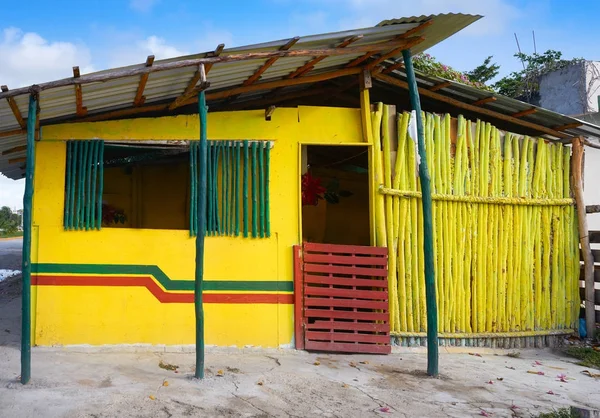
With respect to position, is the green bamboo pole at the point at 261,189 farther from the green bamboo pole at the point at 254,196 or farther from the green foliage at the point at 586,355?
the green foliage at the point at 586,355

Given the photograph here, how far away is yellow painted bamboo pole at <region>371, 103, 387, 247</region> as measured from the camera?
6969mm

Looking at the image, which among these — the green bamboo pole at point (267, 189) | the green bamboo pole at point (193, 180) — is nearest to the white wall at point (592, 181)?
the green bamboo pole at point (267, 189)

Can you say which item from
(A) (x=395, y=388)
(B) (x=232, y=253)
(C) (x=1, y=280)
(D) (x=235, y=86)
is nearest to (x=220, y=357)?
(B) (x=232, y=253)

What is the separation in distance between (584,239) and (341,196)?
4.26 meters

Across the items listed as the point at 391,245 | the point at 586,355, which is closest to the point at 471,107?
the point at 391,245

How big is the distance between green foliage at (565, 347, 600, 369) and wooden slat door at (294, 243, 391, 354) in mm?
2607

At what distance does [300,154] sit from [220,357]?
2698 mm

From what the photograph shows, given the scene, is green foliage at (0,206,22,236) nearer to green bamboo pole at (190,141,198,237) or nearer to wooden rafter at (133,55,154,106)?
green bamboo pole at (190,141,198,237)

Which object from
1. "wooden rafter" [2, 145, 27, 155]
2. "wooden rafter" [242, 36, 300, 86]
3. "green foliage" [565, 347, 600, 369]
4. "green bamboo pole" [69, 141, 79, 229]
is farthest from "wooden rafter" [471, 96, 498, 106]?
"wooden rafter" [2, 145, 27, 155]

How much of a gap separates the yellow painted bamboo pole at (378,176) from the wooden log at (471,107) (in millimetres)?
554

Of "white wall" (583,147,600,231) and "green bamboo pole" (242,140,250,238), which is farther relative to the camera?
"white wall" (583,147,600,231)

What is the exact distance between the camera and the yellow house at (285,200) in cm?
629

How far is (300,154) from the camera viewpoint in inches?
278

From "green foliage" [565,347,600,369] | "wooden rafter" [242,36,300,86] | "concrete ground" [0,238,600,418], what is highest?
"wooden rafter" [242,36,300,86]
